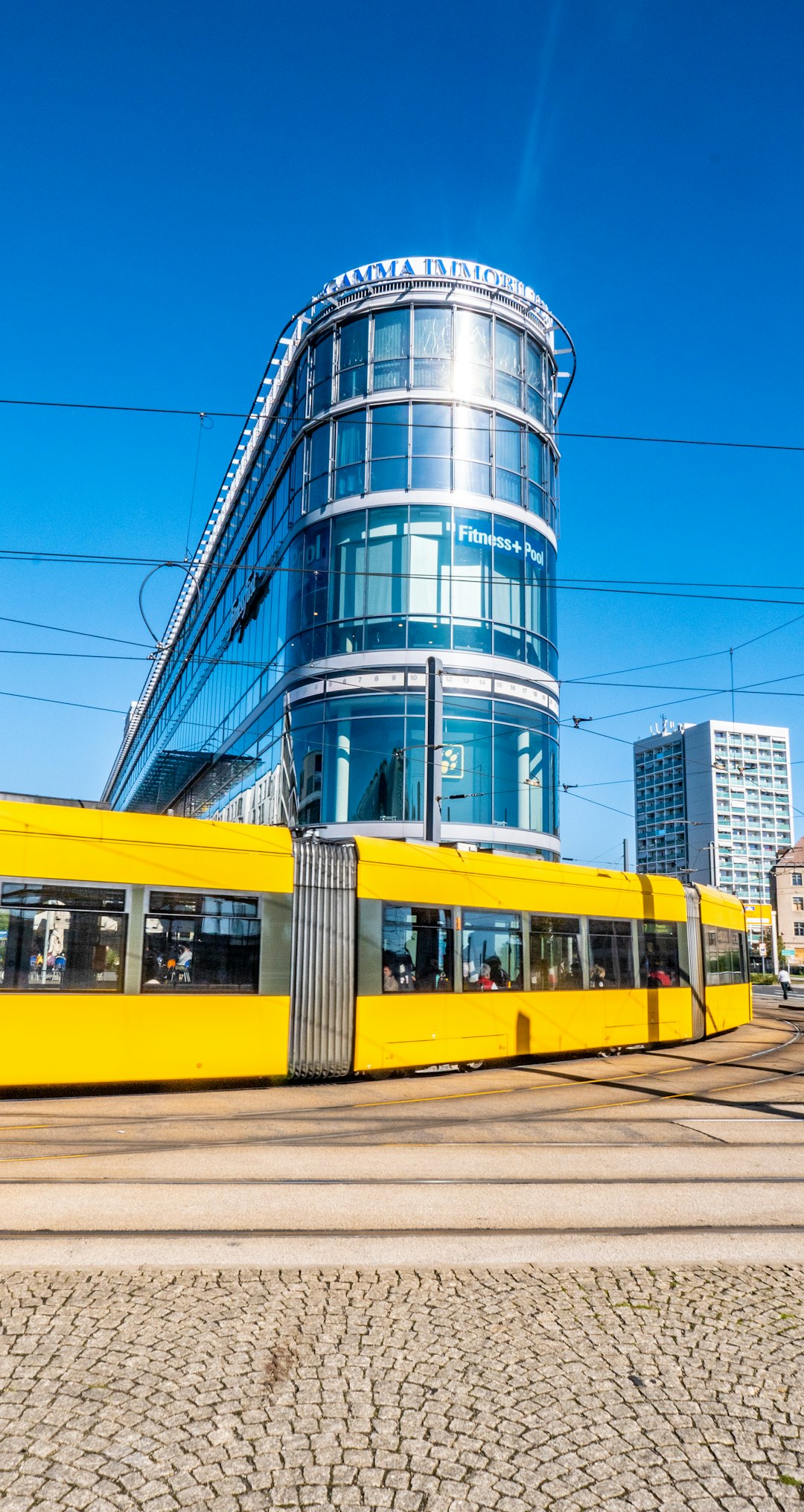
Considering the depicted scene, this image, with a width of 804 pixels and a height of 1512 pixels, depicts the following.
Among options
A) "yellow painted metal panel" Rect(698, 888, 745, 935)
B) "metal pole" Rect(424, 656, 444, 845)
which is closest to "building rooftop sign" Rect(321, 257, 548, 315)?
"metal pole" Rect(424, 656, 444, 845)

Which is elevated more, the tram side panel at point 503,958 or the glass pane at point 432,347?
the glass pane at point 432,347

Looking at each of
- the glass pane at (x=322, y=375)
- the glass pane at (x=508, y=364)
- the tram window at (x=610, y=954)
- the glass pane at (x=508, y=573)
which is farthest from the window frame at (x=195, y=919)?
the glass pane at (x=508, y=364)

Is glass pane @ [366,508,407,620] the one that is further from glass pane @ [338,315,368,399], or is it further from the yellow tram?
the yellow tram

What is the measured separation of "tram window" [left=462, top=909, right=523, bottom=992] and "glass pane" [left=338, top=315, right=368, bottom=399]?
1935cm

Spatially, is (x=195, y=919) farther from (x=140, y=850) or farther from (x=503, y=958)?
(x=503, y=958)

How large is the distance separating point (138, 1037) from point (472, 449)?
22056 mm

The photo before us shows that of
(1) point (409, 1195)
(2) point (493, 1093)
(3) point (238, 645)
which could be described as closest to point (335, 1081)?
(2) point (493, 1093)

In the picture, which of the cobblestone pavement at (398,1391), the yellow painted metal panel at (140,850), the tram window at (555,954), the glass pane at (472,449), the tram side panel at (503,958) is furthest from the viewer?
the glass pane at (472,449)

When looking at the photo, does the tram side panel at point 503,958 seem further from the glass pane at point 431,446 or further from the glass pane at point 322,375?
the glass pane at point 322,375

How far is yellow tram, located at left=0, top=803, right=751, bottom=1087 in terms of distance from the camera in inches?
465

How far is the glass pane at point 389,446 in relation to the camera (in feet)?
97.8

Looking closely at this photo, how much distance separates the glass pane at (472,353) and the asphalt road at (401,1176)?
72.6 ft

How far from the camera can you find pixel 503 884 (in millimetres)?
16875

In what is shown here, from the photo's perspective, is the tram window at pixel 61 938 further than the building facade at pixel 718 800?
No
